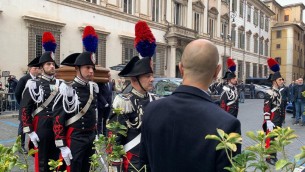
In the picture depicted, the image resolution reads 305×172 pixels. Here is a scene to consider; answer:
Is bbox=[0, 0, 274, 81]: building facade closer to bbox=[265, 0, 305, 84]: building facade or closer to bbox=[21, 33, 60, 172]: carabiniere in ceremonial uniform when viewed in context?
bbox=[21, 33, 60, 172]: carabiniere in ceremonial uniform

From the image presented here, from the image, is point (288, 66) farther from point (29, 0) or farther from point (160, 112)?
point (160, 112)

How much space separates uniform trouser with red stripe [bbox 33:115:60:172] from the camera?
178 inches

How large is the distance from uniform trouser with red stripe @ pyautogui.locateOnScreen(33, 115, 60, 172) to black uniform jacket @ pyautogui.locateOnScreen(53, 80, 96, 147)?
691mm

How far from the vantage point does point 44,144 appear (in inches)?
183

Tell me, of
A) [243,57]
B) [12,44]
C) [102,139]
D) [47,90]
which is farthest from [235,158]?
[243,57]

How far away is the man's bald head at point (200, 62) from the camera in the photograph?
1.82 m

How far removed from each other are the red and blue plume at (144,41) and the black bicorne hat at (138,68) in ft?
0.40

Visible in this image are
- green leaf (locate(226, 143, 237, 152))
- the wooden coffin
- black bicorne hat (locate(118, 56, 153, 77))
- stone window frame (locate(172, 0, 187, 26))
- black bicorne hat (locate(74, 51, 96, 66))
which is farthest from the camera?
stone window frame (locate(172, 0, 187, 26))

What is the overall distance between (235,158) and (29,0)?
17.0 meters

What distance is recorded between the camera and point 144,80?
12.2 ft

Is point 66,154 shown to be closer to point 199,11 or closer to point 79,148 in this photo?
point 79,148

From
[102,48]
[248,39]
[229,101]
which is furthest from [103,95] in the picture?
[248,39]

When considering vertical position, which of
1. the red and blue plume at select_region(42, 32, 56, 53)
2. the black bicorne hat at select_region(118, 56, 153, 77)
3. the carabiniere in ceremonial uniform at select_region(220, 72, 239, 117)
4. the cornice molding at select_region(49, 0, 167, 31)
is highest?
the cornice molding at select_region(49, 0, 167, 31)

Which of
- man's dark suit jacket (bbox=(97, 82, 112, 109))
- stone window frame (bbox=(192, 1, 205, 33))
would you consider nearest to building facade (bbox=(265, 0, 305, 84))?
stone window frame (bbox=(192, 1, 205, 33))
